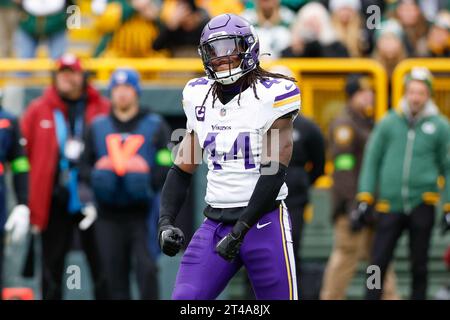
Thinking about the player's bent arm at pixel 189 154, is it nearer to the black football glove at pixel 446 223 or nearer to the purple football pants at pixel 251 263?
the purple football pants at pixel 251 263

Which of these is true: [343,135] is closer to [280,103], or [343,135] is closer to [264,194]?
[280,103]

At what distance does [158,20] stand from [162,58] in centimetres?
65

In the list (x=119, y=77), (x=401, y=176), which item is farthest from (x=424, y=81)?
(x=119, y=77)

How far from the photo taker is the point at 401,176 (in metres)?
10.6

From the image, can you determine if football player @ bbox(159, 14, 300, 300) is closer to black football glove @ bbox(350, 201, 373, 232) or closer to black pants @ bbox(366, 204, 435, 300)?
black pants @ bbox(366, 204, 435, 300)

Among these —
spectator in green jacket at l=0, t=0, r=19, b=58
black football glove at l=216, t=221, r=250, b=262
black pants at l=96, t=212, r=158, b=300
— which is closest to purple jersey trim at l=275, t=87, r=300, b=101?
black football glove at l=216, t=221, r=250, b=262

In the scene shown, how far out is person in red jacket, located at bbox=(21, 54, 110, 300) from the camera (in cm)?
1058

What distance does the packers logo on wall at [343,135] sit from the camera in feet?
36.9

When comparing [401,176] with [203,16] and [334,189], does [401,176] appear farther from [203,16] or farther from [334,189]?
[203,16]

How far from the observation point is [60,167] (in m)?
10.8

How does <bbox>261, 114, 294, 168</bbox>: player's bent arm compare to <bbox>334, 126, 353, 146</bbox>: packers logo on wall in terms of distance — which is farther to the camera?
<bbox>334, 126, 353, 146</bbox>: packers logo on wall

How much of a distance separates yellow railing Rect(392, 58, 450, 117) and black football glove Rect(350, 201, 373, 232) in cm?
173

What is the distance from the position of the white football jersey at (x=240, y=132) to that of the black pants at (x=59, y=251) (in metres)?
3.68

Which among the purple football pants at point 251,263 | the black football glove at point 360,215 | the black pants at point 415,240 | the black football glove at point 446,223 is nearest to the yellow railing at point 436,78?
the black football glove at point 360,215
